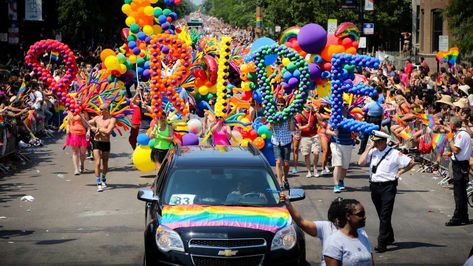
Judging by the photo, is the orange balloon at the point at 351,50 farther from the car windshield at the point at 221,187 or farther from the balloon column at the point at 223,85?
the car windshield at the point at 221,187

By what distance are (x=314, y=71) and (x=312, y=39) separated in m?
0.70

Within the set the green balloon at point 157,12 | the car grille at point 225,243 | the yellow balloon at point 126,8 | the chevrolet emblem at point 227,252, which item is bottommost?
the chevrolet emblem at point 227,252

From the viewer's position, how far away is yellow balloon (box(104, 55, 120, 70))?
22547 millimetres

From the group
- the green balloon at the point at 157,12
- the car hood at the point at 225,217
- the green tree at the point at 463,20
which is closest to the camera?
the car hood at the point at 225,217

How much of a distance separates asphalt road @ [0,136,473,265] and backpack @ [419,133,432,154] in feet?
3.04

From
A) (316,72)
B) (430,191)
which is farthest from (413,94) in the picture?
(430,191)

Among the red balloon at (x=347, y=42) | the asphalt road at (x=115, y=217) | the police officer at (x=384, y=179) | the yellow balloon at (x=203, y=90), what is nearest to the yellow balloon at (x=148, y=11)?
the yellow balloon at (x=203, y=90)

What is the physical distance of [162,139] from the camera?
17688mm

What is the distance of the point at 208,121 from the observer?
19.9m

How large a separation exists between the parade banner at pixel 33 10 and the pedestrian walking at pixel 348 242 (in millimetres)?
37094

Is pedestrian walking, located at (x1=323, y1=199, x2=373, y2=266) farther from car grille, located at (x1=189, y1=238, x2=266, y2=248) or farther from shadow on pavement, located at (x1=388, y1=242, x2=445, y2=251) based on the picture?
shadow on pavement, located at (x1=388, y1=242, x2=445, y2=251)

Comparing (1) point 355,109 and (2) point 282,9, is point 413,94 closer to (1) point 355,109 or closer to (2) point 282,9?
(1) point 355,109

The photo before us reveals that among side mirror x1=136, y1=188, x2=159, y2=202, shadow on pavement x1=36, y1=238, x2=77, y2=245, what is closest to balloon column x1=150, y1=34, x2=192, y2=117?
shadow on pavement x1=36, y1=238, x2=77, y2=245

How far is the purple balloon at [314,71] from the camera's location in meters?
20.4
